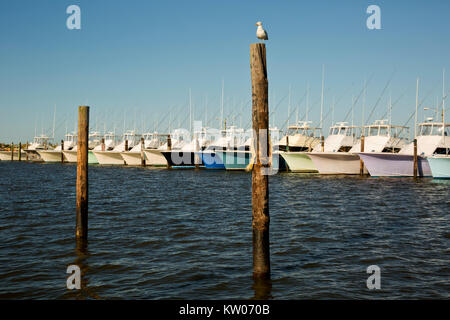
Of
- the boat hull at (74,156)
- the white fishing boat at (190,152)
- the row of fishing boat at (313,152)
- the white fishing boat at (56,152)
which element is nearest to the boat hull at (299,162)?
the row of fishing boat at (313,152)

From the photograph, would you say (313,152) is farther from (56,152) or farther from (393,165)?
(56,152)

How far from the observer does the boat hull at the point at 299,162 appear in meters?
41.5

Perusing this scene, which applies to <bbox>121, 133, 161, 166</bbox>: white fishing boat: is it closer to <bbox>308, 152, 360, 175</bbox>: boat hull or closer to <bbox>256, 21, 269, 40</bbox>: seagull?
<bbox>308, 152, 360, 175</bbox>: boat hull

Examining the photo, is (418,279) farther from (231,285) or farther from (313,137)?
(313,137)

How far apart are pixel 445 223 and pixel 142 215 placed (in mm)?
10952

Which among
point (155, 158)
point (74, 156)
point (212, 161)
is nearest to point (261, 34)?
point (212, 161)

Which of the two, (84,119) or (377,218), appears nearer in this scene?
(84,119)

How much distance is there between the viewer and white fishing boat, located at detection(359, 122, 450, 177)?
36.0 metres

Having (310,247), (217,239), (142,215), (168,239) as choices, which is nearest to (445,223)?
(310,247)

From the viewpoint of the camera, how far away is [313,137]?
1891 inches

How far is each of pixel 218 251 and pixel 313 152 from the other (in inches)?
1173

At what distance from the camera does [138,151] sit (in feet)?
208

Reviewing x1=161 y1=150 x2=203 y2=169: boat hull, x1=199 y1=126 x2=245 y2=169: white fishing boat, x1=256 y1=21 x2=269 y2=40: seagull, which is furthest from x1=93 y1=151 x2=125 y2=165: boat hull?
x1=256 y1=21 x2=269 y2=40: seagull
